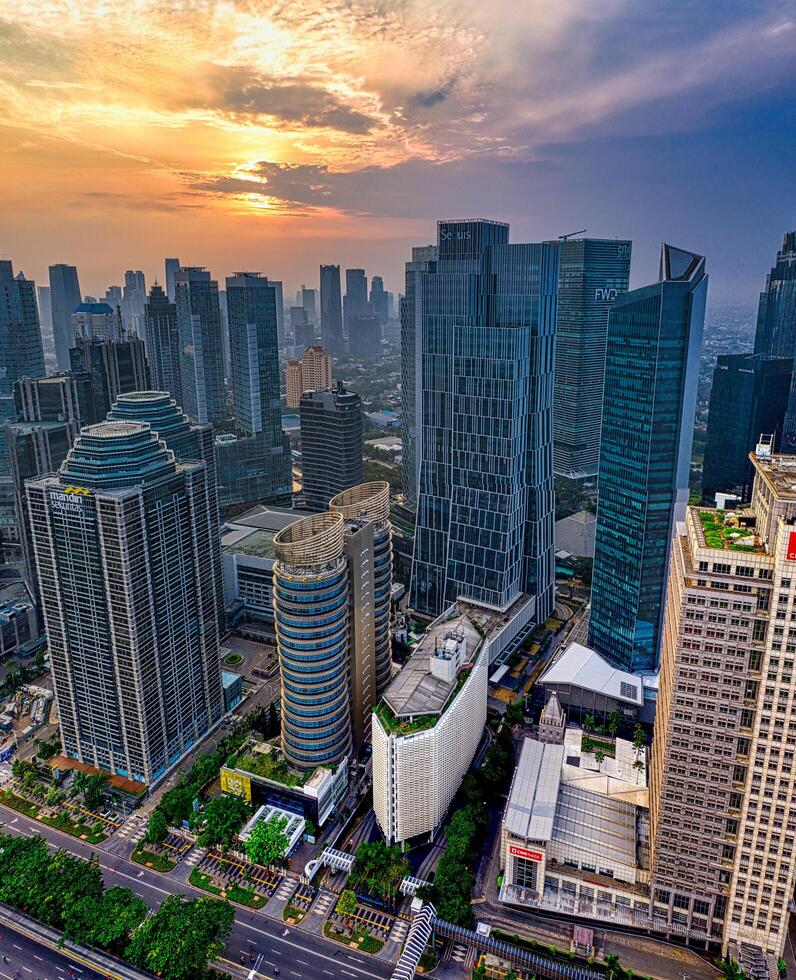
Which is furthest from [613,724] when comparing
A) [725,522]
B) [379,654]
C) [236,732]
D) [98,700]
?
[98,700]

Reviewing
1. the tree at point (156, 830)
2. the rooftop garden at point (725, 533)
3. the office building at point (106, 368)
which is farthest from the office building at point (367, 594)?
the office building at point (106, 368)

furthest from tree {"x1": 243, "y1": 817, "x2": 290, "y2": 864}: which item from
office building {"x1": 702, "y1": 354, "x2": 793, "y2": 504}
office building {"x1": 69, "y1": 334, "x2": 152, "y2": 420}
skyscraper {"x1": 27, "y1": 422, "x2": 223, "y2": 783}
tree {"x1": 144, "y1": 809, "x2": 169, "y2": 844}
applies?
office building {"x1": 702, "y1": 354, "x2": 793, "y2": 504}

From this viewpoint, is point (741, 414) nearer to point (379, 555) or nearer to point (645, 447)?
point (645, 447)

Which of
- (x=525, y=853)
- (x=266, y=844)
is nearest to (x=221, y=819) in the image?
(x=266, y=844)

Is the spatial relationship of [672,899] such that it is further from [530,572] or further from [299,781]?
[530,572]

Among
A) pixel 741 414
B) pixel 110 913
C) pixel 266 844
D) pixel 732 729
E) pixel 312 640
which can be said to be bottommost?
pixel 110 913

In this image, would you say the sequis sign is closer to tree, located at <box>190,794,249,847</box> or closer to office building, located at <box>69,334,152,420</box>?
tree, located at <box>190,794,249,847</box>
